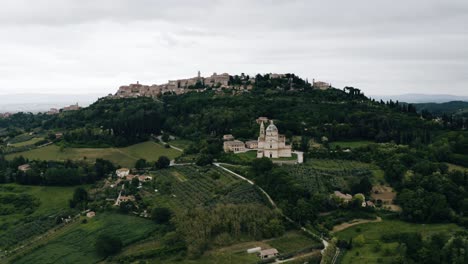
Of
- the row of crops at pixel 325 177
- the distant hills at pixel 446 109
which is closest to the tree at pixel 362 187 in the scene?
the row of crops at pixel 325 177

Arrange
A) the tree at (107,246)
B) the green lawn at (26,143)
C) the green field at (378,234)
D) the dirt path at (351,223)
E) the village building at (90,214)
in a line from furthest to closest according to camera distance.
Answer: the green lawn at (26,143) → the village building at (90,214) → the dirt path at (351,223) → the tree at (107,246) → the green field at (378,234)

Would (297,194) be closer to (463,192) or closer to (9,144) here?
(463,192)

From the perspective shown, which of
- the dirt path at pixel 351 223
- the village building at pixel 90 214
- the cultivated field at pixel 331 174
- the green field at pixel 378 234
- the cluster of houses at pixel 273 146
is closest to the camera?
the green field at pixel 378 234

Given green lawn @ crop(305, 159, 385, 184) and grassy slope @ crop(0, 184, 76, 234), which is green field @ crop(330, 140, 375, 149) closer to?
green lawn @ crop(305, 159, 385, 184)

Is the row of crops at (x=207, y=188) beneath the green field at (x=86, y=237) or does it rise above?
above

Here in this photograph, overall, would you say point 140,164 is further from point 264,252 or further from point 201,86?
point 201,86

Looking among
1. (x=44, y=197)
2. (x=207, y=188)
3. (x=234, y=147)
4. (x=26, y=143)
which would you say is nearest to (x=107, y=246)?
(x=207, y=188)

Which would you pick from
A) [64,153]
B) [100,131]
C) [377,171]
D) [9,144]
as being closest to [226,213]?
[377,171]

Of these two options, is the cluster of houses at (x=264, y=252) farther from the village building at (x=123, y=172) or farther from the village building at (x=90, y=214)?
the village building at (x=123, y=172)
